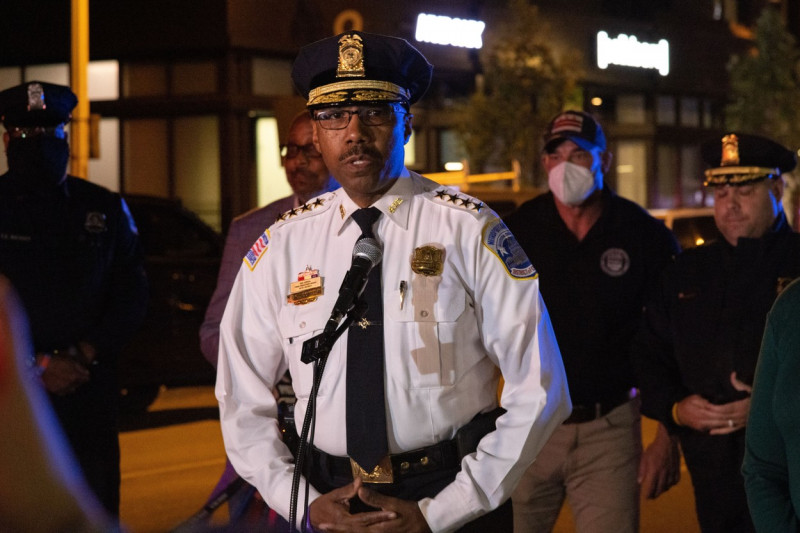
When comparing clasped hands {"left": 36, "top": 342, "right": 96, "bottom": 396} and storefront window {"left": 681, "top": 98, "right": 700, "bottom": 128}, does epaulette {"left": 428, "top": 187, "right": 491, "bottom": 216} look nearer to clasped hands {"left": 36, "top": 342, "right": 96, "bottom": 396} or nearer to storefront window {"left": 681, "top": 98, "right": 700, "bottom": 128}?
clasped hands {"left": 36, "top": 342, "right": 96, "bottom": 396}

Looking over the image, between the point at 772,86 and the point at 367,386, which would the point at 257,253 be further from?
the point at 772,86

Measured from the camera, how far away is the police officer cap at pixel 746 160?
4504 millimetres

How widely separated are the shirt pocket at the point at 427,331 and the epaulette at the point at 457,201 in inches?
9.3

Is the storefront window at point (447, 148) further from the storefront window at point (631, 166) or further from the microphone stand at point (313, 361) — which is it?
the microphone stand at point (313, 361)

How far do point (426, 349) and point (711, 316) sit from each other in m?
1.74

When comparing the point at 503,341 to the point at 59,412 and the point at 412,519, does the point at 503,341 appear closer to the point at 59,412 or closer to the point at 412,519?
the point at 412,519

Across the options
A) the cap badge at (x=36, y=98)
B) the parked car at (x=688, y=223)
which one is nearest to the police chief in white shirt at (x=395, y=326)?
the cap badge at (x=36, y=98)

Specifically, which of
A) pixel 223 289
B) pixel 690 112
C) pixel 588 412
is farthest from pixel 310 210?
pixel 690 112

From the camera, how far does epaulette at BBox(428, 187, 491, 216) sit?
3.25m

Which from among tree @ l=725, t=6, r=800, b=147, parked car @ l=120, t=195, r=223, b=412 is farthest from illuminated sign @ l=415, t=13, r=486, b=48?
parked car @ l=120, t=195, r=223, b=412

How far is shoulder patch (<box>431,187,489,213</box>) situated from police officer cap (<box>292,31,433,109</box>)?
301 mm

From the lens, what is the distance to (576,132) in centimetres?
527

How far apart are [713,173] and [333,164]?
6.36ft

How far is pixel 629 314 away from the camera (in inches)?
195
